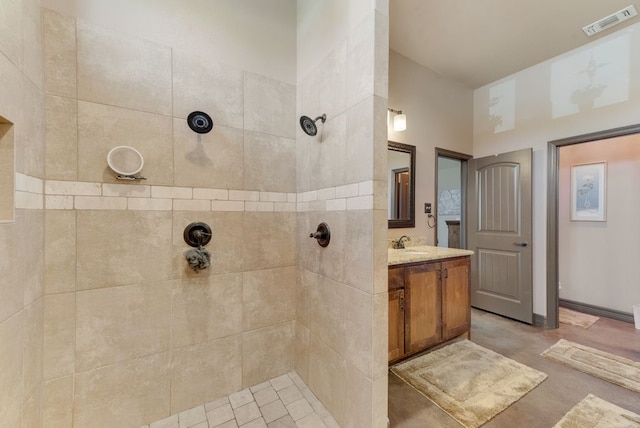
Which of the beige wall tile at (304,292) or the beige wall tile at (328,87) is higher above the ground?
the beige wall tile at (328,87)

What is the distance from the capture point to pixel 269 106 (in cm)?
181

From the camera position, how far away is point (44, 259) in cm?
122

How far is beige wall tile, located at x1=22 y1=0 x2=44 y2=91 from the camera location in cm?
109

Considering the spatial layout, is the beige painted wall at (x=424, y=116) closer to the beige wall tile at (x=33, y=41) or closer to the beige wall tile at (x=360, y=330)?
the beige wall tile at (x=360, y=330)

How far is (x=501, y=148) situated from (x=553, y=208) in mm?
937

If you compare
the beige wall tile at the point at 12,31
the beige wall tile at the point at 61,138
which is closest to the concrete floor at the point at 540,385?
the beige wall tile at the point at 61,138

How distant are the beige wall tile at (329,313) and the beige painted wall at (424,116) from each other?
134 cm

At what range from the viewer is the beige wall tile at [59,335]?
1.23 meters

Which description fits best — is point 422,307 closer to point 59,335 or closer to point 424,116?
point 424,116

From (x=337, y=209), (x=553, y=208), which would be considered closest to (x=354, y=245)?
(x=337, y=209)

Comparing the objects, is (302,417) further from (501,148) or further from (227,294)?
(501,148)

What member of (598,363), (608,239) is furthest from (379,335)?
(608,239)

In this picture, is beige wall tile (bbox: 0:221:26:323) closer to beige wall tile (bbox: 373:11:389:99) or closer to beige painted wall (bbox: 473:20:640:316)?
beige wall tile (bbox: 373:11:389:99)

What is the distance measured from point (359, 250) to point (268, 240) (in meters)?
0.77
